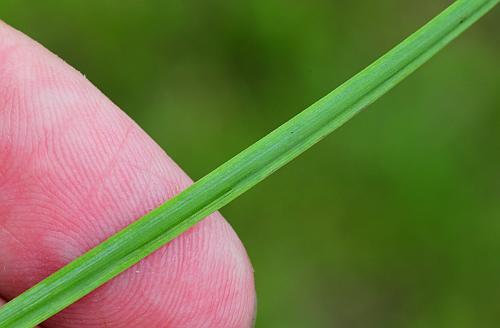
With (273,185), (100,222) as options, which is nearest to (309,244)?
(273,185)

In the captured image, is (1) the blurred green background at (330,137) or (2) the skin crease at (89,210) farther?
(1) the blurred green background at (330,137)

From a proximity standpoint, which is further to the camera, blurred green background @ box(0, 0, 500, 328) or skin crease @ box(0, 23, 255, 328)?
blurred green background @ box(0, 0, 500, 328)

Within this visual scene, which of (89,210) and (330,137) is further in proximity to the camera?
(330,137)

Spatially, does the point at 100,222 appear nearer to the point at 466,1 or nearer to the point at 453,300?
the point at 466,1
